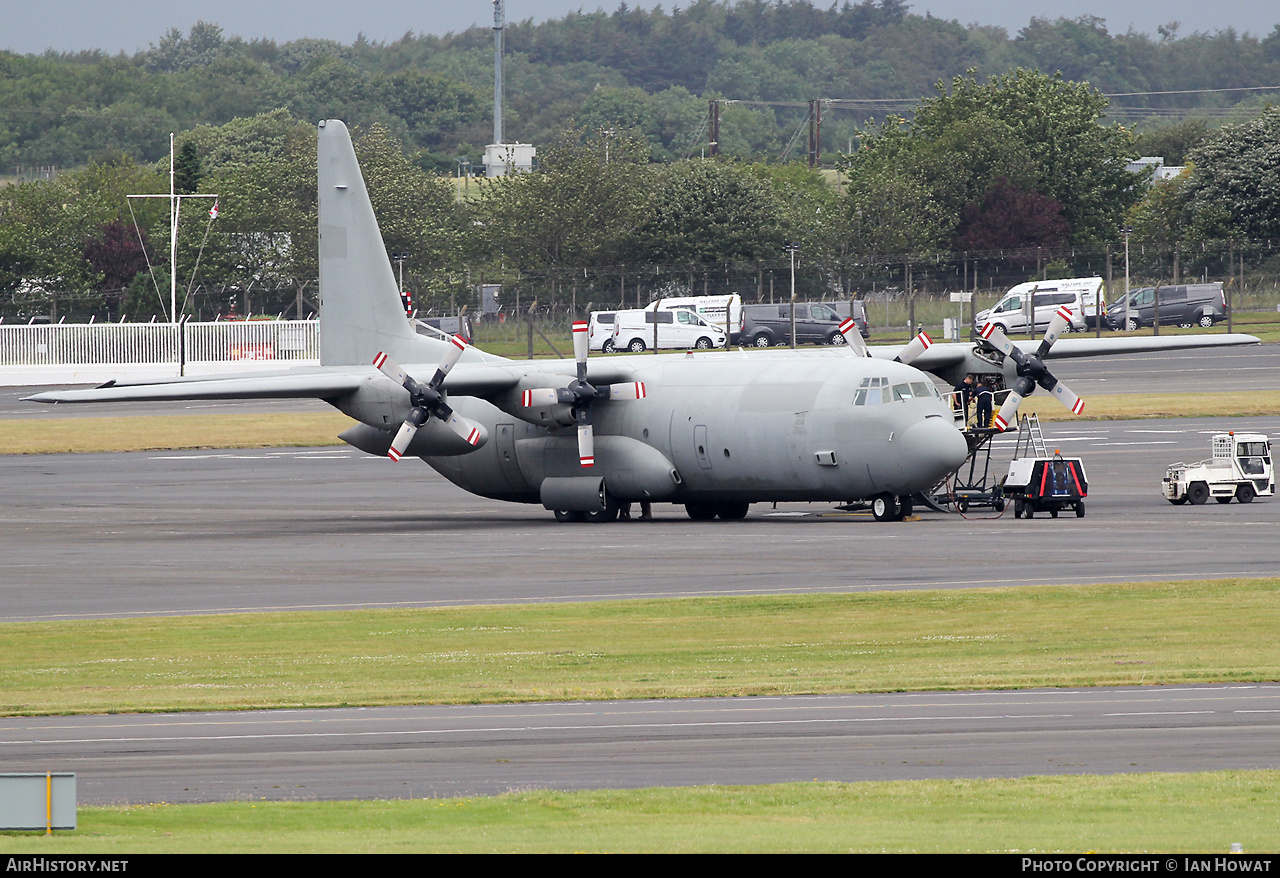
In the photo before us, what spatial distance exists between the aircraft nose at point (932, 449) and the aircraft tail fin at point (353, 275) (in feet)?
46.6

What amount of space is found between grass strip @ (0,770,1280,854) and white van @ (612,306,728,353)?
7636cm

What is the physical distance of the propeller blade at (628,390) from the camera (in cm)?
4197

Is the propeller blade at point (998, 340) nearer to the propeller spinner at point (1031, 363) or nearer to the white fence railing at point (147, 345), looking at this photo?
the propeller spinner at point (1031, 363)

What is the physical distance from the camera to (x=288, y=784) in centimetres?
1476

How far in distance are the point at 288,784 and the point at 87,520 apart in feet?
103

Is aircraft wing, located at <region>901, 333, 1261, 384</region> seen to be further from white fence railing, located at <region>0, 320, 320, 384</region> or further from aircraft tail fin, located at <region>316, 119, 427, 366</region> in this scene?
white fence railing, located at <region>0, 320, 320, 384</region>

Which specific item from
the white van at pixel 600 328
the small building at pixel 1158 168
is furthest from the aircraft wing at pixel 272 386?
the small building at pixel 1158 168

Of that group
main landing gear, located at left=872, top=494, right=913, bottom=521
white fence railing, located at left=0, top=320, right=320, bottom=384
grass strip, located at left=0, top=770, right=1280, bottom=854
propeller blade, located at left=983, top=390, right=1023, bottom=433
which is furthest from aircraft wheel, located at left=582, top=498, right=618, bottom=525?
white fence railing, located at left=0, top=320, right=320, bottom=384

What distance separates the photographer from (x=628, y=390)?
4209 cm

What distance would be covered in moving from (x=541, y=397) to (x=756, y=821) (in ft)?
95.9

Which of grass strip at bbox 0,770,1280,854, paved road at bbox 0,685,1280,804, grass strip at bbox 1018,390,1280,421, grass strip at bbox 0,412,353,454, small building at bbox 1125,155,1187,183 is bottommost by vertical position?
grass strip at bbox 0,412,353,454

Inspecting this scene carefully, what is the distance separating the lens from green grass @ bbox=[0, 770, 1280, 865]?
1165 cm

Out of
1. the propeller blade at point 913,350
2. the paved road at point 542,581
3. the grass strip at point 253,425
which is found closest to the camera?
the paved road at point 542,581
